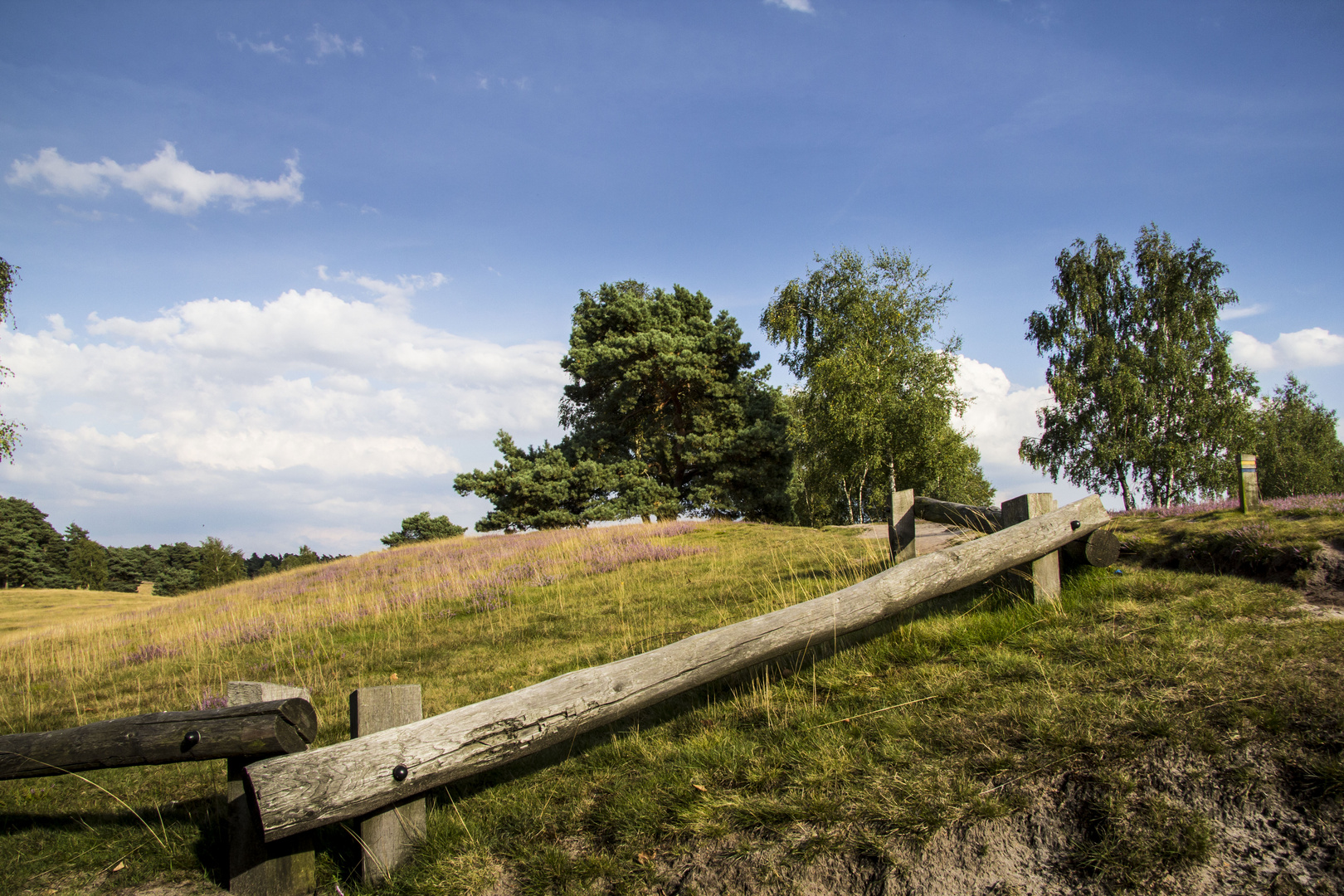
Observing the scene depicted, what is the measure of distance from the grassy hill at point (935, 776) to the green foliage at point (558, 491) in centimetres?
1667

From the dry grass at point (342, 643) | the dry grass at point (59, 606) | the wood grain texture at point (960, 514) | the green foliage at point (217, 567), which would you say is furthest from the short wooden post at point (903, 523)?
the green foliage at point (217, 567)

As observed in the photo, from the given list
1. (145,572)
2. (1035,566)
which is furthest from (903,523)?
(145,572)

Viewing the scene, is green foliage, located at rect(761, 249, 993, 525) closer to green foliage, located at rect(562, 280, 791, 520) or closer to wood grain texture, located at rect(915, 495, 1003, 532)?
green foliage, located at rect(562, 280, 791, 520)

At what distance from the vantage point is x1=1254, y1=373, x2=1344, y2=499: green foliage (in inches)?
1383

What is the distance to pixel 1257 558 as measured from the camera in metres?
5.94

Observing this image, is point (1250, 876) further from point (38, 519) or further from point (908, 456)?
point (38, 519)

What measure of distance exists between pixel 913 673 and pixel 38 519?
77845mm

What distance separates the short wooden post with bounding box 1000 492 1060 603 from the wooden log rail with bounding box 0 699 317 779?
5.69 metres

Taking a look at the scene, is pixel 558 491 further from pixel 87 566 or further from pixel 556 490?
pixel 87 566

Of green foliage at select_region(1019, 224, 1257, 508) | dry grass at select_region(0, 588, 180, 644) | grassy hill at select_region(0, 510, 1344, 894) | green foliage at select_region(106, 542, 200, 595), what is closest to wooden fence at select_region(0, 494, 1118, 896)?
grassy hill at select_region(0, 510, 1344, 894)

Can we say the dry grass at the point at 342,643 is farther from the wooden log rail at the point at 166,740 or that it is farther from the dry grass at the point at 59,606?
the dry grass at the point at 59,606

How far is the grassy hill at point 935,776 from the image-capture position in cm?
294

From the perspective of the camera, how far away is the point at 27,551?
4941 cm

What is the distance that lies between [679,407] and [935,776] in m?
23.2
